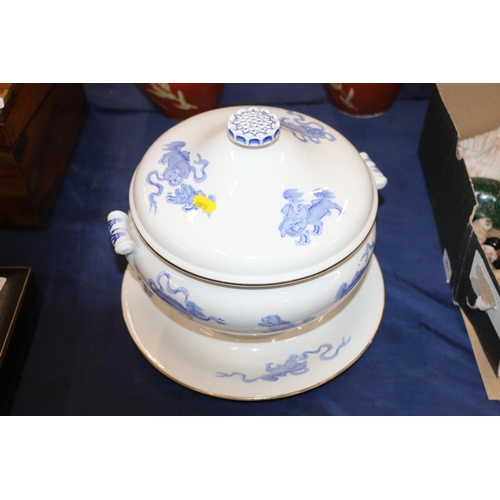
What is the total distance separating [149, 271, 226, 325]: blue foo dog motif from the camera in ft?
3.13

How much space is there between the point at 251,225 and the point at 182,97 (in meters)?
0.82

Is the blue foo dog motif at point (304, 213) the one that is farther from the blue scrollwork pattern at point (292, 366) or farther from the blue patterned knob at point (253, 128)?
the blue scrollwork pattern at point (292, 366)

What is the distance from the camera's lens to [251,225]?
0.90 meters

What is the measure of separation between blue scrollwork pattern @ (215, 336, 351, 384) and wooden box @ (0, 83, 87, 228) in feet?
2.08

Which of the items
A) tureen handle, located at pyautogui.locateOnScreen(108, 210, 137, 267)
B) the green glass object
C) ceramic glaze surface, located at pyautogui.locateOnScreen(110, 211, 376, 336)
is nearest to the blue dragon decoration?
ceramic glaze surface, located at pyautogui.locateOnScreen(110, 211, 376, 336)

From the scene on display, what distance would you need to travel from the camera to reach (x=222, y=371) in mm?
1112

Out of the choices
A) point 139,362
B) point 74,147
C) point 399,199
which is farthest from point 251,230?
point 74,147

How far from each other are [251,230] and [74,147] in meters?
0.92

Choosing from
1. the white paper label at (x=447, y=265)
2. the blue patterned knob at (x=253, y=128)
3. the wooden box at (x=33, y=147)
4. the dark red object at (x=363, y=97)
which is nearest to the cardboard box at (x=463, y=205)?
the white paper label at (x=447, y=265)

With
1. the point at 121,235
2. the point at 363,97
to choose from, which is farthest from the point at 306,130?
the point at 363,97

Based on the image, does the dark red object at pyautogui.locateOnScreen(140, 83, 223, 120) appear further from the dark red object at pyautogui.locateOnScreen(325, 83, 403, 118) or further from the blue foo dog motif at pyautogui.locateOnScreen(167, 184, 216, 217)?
the blue foo dog motif at pyautogui.locateOnScreen(167, 184, 216, 217)

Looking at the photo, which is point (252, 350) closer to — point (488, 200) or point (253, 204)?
point (253, 204)

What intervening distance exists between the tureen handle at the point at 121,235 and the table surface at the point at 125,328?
30 centimetres

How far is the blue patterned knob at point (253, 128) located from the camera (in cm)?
91
